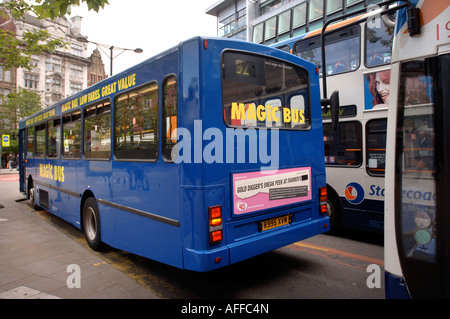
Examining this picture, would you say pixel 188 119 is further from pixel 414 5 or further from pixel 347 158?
pixel 347 158

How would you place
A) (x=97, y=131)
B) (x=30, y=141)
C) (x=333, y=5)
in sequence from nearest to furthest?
(x=97, y=131) < (x=30, y=141) < (x=333, y=5)

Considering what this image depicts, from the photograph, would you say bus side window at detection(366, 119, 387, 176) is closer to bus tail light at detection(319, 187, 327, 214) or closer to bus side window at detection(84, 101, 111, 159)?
bus tail light at detection(319, 187, 327, 214)

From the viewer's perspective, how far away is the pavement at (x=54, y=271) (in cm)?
368

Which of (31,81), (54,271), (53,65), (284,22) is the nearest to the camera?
(54,271)

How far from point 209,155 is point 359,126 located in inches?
152

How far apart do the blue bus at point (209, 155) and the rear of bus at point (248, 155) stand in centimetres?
1

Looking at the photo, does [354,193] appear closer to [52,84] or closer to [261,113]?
[261,113]

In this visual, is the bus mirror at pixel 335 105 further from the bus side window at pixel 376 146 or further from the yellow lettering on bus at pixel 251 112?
the bus side window at pixel 376 146

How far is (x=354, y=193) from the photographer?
19.2 ft

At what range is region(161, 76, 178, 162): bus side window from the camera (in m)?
3.40

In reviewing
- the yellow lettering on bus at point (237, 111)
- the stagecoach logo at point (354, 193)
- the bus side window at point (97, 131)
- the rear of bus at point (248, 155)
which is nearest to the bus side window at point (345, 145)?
the stagecoach logo at point (354, 193)

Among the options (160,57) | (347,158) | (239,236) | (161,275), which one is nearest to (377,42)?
(347,158)

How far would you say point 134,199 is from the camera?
4.08 metres

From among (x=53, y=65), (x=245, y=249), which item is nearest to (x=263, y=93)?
(x=245, y=249)
